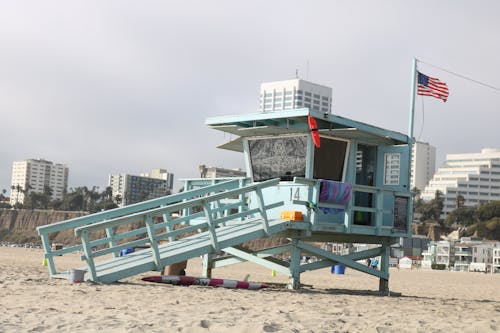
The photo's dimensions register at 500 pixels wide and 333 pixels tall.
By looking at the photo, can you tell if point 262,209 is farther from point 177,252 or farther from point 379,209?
point 379,209

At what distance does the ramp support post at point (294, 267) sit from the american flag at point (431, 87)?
5.36 m

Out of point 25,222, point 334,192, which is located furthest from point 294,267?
point 25,222

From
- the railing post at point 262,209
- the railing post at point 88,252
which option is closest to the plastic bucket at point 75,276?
the railing post at point 88,252

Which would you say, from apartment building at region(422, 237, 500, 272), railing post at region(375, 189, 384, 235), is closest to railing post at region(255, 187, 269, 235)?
railing post at region(375, 189, 384, 235)

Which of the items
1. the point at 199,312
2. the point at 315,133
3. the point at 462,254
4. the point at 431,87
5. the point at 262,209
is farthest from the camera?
the point at 462,254

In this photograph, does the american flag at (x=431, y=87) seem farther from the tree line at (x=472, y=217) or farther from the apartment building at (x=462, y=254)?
the tree line at (x=472, y=217)

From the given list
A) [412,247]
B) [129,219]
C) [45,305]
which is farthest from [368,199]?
[412,247]

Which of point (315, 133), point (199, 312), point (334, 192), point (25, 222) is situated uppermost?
point (315, 133)

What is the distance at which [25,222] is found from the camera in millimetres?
176125

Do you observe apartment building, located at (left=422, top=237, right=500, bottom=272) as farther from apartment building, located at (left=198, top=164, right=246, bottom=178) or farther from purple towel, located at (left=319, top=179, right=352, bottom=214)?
purple towel, located at (left=319, top=179, right=352, bottom=214)

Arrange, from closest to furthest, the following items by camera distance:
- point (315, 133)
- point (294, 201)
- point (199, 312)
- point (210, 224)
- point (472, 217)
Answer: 1. point (199, 312)
2. point (210, 224)
3. point (294, 201)
4. point (315, 133)
5. point (472, 217)

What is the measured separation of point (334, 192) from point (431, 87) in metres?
4.87

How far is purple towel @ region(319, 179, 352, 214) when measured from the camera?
504 inches

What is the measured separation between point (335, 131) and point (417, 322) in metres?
6.26
